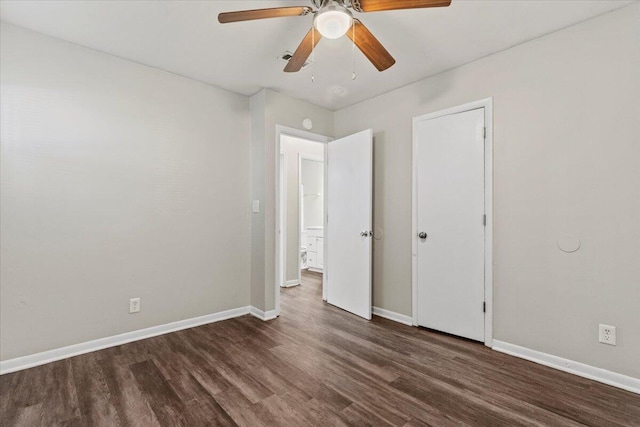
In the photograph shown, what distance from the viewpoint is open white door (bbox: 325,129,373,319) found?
135 inches

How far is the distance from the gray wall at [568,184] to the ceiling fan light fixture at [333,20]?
1698 millimetres

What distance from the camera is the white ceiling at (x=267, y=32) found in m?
2.07

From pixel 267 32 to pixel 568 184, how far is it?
2610 mm

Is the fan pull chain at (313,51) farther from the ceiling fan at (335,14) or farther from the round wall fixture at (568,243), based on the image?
the round wall fixture at (568,243)

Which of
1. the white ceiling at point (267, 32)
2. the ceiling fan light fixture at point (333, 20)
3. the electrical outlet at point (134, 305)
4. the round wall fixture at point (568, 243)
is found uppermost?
the white ceiling at point (267, 32)

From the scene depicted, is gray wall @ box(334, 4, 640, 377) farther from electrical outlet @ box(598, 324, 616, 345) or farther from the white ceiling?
the white ceiling

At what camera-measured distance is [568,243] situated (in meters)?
2.28

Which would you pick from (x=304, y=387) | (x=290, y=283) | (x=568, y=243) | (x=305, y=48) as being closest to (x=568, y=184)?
(x=568, y=243)

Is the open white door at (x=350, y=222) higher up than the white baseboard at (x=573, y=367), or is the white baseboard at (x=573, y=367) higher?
the open white door at (x=350, y=222)

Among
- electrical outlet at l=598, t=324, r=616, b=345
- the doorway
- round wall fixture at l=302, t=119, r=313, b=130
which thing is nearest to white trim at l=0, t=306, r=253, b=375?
the doorway

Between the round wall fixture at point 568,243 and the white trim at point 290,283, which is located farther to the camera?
the white trim at point 290,283

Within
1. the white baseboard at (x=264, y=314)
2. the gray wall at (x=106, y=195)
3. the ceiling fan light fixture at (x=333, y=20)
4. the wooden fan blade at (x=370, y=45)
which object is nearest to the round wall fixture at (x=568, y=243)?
the wooden fan blade at (x=370, y=45)

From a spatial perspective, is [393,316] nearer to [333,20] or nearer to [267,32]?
[333,20]

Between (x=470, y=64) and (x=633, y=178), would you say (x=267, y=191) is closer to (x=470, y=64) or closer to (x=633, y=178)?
(x=470, y=64)
